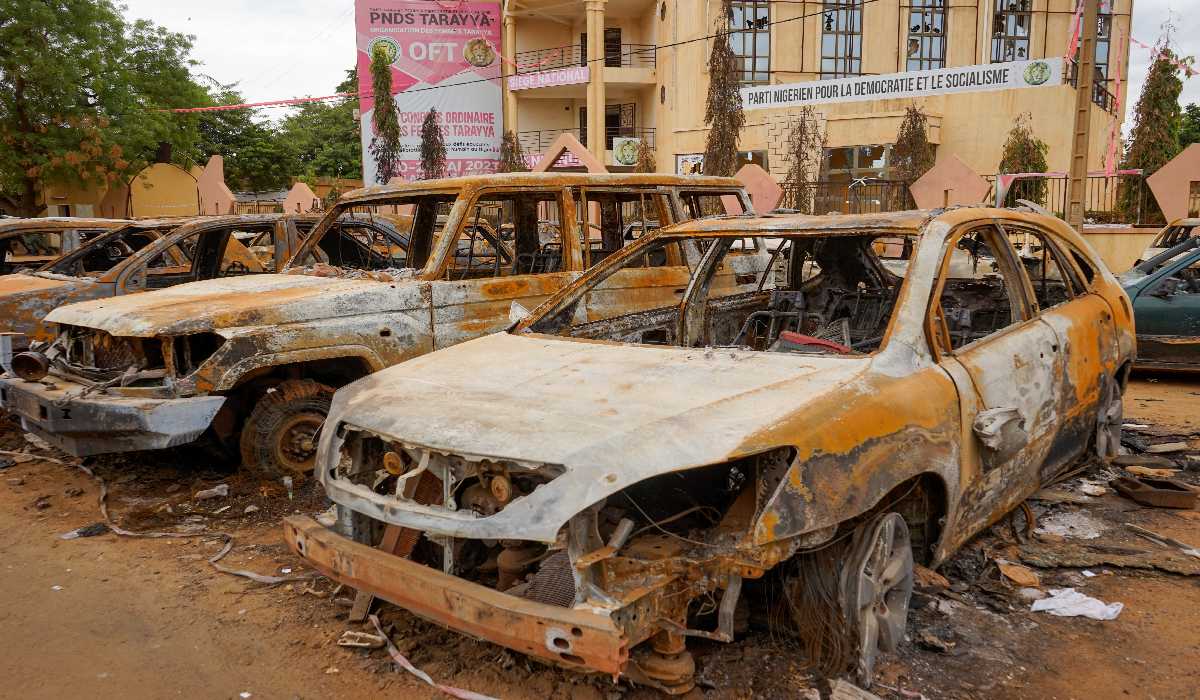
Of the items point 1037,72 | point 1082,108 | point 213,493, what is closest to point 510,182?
point 213,493

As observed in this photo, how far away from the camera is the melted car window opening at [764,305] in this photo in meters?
4.55

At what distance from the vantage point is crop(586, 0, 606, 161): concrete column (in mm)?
27906

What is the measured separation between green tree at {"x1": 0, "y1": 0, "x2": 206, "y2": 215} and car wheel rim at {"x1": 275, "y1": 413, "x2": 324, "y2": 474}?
855 inches

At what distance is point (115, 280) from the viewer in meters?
7.15

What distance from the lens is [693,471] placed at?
2.97 metres

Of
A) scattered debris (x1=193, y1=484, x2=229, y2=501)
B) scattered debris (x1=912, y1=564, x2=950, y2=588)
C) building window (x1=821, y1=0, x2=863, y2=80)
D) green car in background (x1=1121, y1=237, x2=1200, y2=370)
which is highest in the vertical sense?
building window (x1=821, y1=0, x2=863, y2=80)

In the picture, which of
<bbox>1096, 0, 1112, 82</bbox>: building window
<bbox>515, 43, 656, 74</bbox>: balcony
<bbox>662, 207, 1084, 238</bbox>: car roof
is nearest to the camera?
<bbox>662, 207, 1084, 238</bbox>: car roof

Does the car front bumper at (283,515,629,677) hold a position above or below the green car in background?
below

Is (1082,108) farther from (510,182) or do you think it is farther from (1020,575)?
(1020,575)

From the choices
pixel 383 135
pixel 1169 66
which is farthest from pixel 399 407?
pixel 383 135

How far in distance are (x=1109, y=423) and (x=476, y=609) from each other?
3.94 meters

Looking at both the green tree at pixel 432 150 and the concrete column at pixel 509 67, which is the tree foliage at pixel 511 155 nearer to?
the concrete column at pixel 509 67

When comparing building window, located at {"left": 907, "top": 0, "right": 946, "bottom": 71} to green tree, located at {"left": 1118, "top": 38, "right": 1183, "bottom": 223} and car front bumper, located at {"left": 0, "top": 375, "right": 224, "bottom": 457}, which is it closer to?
green tree, located at {"left": 1118, "top": 38, "right": 1183, "bottom": 223}

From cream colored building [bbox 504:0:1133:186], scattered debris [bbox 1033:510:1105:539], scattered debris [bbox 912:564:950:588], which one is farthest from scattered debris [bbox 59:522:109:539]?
cream colored building [bbox 504:0:1133:186]
